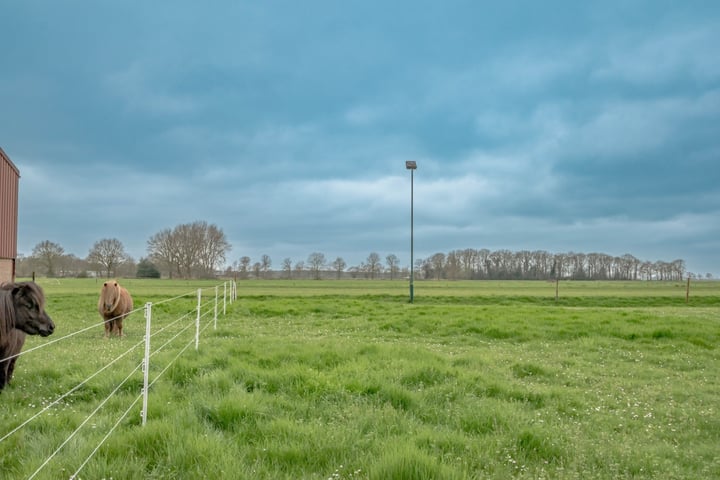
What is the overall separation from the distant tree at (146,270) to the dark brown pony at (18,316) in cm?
7109

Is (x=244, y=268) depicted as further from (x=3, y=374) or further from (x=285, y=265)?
(x=3, y=374)

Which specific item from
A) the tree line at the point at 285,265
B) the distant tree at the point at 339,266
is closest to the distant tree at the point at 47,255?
the tree line at the point at 285,265

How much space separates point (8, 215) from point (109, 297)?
12453mm

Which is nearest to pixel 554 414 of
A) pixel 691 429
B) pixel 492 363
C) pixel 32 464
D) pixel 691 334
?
pixel 691 429

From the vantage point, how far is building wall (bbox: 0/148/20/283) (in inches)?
802

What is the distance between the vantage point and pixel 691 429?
220 inches

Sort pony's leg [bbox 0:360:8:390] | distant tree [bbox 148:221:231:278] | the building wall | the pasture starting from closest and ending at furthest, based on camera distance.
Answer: the pasture
pony's leg [bbox 0:360:8:390]
the building wall
distant tree [bbox 148:221:231:278]

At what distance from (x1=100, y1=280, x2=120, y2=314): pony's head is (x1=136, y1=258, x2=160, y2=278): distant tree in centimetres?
6415

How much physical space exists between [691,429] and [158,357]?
26.1 ft

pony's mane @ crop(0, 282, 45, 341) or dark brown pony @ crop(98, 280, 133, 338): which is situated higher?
pony's mane @ crop(0, 282, 45, 341)

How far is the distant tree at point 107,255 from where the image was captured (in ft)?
223

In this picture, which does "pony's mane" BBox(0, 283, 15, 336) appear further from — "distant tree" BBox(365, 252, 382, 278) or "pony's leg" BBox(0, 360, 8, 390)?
"distant tree" BBox(365, 252, 382, 278)

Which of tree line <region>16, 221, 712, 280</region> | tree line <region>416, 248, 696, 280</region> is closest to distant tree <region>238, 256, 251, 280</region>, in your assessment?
tree line <region>16, 221, 712, 280</region>

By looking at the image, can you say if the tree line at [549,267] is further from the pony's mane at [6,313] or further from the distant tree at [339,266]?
the pony's mane at [6,313]
